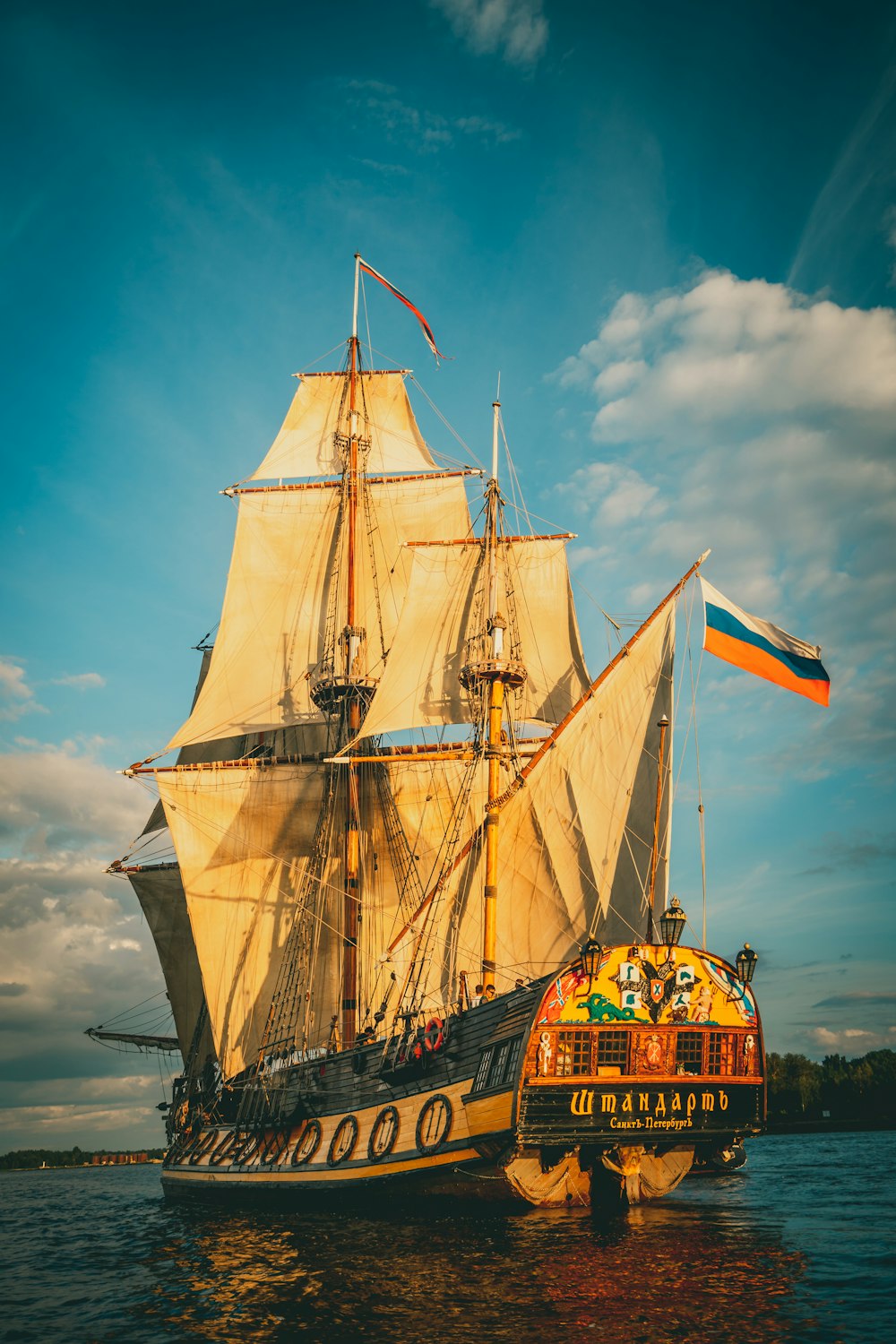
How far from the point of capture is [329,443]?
57.6 metres

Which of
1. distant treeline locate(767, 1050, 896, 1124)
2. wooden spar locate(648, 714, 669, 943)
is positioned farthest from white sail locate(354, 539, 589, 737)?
distant treeline locate(767, 1050, 896, 1124)

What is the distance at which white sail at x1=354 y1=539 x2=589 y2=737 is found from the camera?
43688 mm

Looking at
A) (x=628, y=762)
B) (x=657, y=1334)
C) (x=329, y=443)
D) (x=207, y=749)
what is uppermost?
(x=329, y=443)

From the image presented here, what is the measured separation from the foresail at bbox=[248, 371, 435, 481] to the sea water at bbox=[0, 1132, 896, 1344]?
1484 inches

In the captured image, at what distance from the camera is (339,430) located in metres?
57.5

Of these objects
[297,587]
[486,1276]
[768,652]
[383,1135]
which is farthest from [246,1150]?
[768,652]

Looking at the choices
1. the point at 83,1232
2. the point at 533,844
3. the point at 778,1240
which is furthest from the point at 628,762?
the point at 83,1232

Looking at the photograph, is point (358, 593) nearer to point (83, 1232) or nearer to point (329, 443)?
point (329, 443)

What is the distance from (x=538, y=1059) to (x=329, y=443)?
41150 millimetres

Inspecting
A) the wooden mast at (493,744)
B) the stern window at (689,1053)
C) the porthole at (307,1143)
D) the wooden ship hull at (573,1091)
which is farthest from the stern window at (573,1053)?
the porthole at (307,1143)

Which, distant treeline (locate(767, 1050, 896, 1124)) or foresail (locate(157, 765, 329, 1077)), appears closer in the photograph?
foresail (locate(157, 765, 329, 1077))

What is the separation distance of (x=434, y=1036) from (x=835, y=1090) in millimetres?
89225

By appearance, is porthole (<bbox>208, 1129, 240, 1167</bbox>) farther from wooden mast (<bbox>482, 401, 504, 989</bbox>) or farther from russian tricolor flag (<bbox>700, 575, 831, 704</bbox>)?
russian tricolor flag (<bbox>700, 575, 831, 704</bbox>)

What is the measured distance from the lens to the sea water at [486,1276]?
52.3 feet
